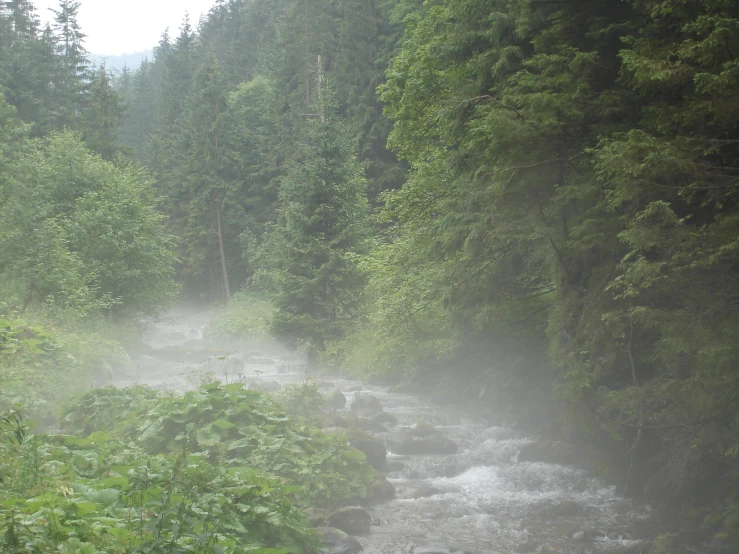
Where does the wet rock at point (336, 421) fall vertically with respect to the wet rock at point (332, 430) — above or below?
below

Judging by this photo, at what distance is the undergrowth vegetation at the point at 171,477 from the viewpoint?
15.4ft

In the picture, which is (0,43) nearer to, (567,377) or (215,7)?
(215,7)

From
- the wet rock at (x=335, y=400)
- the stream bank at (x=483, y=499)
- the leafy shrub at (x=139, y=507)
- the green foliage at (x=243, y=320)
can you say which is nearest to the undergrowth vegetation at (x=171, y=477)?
the leafy shrub at (x=139, y=507)

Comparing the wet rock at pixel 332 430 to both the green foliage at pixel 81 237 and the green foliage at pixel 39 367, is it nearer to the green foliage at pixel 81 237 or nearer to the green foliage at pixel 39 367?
the green foliage at pixel 39 367

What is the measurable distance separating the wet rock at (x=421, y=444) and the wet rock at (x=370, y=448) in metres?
1.02

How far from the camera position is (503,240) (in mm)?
12234

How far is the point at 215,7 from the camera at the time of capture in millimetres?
72750

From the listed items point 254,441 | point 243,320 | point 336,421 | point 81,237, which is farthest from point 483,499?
point 243,320

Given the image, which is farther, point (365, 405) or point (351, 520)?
point (365, 405)

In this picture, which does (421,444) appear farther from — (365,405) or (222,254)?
(222,254)

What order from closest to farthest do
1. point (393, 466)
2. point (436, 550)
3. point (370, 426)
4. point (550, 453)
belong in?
point (436, 550), point (393, 466), point (550, 453), point (370, 426)

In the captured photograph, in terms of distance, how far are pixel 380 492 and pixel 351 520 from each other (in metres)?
1.66

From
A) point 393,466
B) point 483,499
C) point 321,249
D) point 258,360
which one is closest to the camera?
point 483,499

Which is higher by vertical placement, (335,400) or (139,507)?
(139,507)
